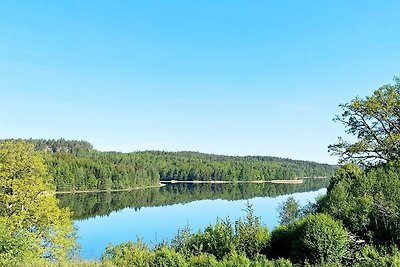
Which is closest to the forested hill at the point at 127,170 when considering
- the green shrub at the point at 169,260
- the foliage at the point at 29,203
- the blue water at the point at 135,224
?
the blue water at the point at 135,224

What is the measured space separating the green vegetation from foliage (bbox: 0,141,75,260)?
0.17 feet

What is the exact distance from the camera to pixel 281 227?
43.9ft

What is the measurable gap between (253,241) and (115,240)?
3398 cm

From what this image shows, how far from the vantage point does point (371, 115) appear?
21.8m

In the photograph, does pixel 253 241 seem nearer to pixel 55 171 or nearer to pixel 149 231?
pixel 149 231

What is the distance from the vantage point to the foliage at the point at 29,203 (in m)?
22.5

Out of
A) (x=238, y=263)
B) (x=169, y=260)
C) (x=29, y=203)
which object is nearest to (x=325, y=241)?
(x=238, y=263)

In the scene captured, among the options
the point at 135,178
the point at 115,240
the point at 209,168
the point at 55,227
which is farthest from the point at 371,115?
the point at 209,168

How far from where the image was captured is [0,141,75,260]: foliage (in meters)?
22.5

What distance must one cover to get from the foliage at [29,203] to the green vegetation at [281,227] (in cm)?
5

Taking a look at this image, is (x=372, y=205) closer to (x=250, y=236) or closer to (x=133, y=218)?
(x=250, y=236)

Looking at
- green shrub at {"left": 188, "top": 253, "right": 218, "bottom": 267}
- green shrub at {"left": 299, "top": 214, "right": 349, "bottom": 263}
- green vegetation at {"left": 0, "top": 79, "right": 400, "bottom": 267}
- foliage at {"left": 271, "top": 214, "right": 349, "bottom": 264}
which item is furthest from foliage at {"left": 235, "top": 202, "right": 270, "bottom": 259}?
green shrub at {"left": 188, "top": 253, "right": 218, "bottom": 267}

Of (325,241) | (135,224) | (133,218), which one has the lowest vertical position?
(135,224)

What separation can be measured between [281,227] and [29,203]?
15.2 metres
